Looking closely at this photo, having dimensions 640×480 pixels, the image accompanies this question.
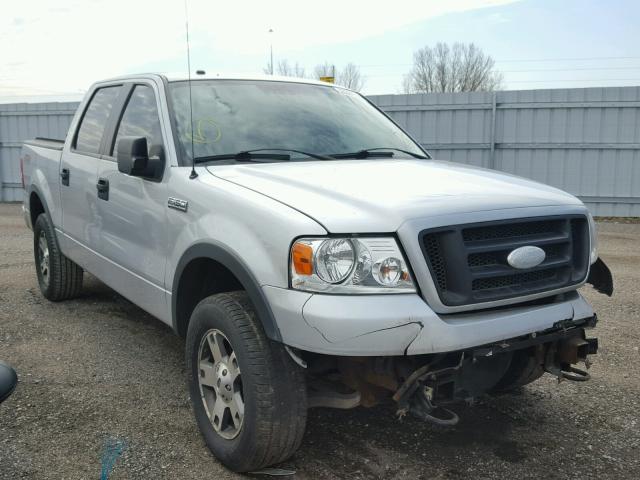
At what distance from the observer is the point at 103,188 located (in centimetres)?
434

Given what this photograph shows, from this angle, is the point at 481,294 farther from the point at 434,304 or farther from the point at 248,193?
the point at 248,193

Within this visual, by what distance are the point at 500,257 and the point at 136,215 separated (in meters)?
2.14

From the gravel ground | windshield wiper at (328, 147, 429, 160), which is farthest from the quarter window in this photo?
the gravel ground

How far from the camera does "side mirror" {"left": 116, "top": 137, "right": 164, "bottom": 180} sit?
3.57 meters

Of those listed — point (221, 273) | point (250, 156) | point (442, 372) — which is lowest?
point (442, 372)

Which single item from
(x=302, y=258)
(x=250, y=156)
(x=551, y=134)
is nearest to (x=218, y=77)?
(x=250, y=156)

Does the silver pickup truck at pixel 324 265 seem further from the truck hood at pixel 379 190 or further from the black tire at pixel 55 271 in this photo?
the black tire at pixel 55 271

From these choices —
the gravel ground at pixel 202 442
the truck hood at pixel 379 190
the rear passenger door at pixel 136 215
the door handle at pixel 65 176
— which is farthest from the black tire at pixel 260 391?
the door handle at pixel 65 176

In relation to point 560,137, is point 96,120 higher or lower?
higher

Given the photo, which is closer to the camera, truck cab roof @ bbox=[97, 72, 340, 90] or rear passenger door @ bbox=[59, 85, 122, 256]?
truck cab roof @ bbox=[97, 72, 340, 90]

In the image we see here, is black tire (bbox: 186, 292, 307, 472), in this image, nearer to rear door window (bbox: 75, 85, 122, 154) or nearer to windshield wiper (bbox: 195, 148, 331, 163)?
windshield wiper (bbox: 195, 148, 331, 163)

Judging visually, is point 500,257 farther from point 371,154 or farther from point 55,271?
point 55,271

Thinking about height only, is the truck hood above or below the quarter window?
below

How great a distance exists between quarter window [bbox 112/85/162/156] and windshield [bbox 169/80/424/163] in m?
0.18
